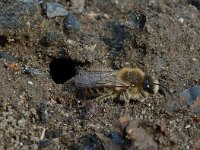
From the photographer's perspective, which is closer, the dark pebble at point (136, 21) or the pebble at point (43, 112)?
the pebble at point (43, 112)

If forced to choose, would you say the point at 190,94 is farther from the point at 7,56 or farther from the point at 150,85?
the point at 7,56

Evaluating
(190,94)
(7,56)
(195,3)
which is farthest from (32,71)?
(195,3)

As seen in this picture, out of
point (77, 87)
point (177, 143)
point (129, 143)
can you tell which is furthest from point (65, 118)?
point (177, 143)

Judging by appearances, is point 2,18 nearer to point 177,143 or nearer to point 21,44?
point 21,44

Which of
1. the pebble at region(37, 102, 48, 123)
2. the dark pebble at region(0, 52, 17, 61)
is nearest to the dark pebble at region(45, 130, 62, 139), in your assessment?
the pebble at region(37, 102, 48, 123)

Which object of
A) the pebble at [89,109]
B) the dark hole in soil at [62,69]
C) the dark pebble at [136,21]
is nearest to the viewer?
the pebble at [89,109]

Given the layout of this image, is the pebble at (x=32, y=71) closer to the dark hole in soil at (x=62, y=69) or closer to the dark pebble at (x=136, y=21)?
the dark hole in soil at (x=62, y=69)

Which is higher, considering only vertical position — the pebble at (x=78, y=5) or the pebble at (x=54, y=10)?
the pebble at (x=54, y=10)

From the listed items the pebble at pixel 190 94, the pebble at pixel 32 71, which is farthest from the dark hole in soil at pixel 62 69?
the pebble at pixel 190 94
